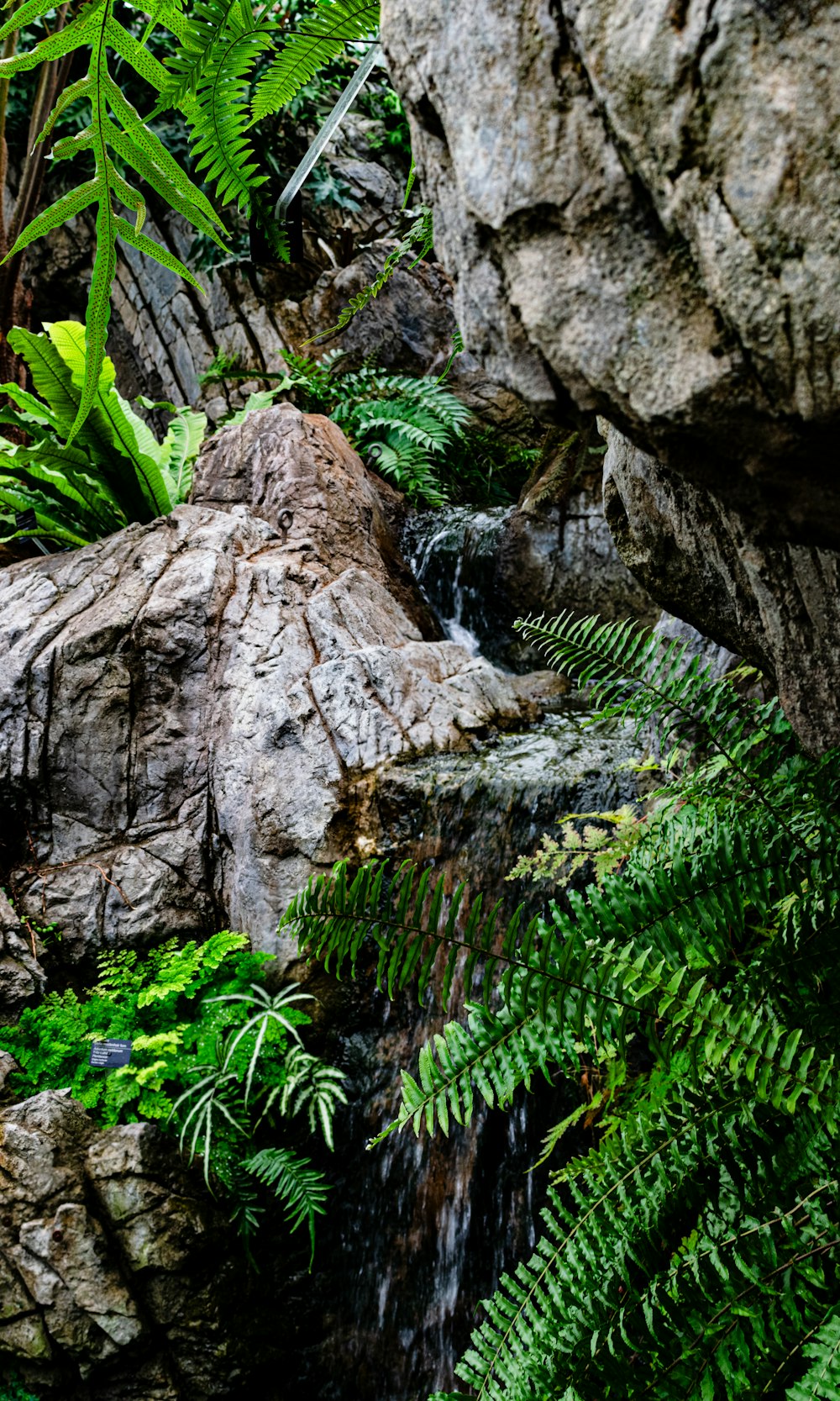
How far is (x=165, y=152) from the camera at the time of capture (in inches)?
47.6

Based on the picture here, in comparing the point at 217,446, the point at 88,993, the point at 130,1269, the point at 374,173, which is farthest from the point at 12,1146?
the point at 374,173

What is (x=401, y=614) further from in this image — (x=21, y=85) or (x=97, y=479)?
(x=21, y=85)

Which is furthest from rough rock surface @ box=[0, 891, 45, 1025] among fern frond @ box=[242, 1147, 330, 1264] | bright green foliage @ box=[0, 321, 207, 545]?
bright green foliage @ box=[0, 321, 207, 545]

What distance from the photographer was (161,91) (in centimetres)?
127

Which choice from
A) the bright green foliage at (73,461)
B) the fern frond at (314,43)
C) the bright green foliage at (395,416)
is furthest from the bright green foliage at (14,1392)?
the bright green foliage at (395,416)

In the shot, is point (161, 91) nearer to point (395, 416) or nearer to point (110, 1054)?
point (110, 1054)

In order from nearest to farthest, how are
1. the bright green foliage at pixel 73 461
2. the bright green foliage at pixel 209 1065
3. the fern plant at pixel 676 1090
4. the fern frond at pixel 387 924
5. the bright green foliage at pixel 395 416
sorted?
the fern plant at pixel 676 1090, the fern frond at pixel 387 924, the bright green foliage at pixel 209 1065, the bright green foliage at pixel 73 461, the bright green foliage at pixel 395 416

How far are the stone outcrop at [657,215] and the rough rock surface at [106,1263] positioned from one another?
289 centimetres

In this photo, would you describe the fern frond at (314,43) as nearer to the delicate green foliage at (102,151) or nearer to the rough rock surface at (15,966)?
the delicate green foliage at (102,151)

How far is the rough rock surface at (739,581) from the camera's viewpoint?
140 centimetres

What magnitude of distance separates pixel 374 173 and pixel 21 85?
313cm

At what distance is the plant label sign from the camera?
10.2 feet

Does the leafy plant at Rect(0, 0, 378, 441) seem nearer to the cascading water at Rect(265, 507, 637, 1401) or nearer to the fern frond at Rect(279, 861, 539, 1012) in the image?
the fern frond at Rect(279, 861, 539, 1012)

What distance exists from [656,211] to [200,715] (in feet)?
11.2
